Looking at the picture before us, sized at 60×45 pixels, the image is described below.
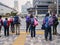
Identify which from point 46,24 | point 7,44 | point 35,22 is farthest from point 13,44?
point 35,22

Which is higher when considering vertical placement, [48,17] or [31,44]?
[48,17]

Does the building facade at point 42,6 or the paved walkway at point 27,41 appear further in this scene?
the building facade at point 42,6

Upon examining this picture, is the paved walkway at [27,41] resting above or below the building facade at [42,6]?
below

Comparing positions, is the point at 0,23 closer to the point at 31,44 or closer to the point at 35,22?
the point at 35,22

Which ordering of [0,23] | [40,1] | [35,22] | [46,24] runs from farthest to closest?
[40,1]
[0,23]
[35,22]
[46,24]

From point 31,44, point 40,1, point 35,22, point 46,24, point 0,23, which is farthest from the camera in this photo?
point 40,1

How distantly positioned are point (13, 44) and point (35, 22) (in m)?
3.74

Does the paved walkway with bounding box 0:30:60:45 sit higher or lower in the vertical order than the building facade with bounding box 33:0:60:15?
lower

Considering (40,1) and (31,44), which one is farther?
(40,1)

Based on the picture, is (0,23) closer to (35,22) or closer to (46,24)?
(35,22)

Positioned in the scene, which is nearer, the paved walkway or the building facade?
the paved walkway

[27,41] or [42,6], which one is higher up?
[42,6]

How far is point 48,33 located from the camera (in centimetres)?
1547

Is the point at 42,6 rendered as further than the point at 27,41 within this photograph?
Yes
